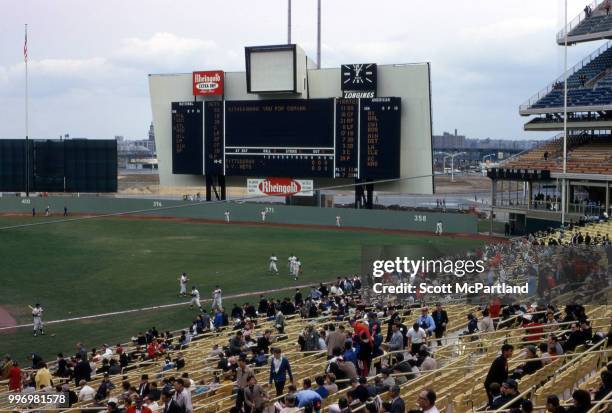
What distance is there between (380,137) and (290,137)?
5703 millimetres

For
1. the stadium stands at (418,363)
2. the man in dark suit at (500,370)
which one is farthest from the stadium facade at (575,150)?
the man in dark suit at (500,370)

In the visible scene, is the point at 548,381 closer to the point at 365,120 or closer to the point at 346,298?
the point at 346,298

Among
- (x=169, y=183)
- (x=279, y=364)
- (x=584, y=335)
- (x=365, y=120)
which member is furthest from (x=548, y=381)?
(x=169, y=183)

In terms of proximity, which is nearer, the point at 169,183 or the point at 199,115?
the point at 199,115

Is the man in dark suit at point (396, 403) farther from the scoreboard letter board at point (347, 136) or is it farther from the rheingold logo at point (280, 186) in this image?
the rheingold logo at point (280, 186)

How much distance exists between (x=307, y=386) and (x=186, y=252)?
2956cm

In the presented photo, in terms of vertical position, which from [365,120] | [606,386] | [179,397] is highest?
[365,120]

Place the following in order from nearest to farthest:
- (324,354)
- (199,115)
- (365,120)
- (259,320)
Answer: (324,354) < (259,320) < (365,120) < (199,115)

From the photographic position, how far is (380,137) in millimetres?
45406

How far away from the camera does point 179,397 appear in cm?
1027

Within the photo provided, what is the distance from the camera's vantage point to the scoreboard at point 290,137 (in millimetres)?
45500

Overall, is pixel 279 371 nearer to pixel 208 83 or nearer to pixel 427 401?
pixel 427 401

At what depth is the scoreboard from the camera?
45500mm

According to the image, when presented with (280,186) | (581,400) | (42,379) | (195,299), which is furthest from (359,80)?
(581,400)
